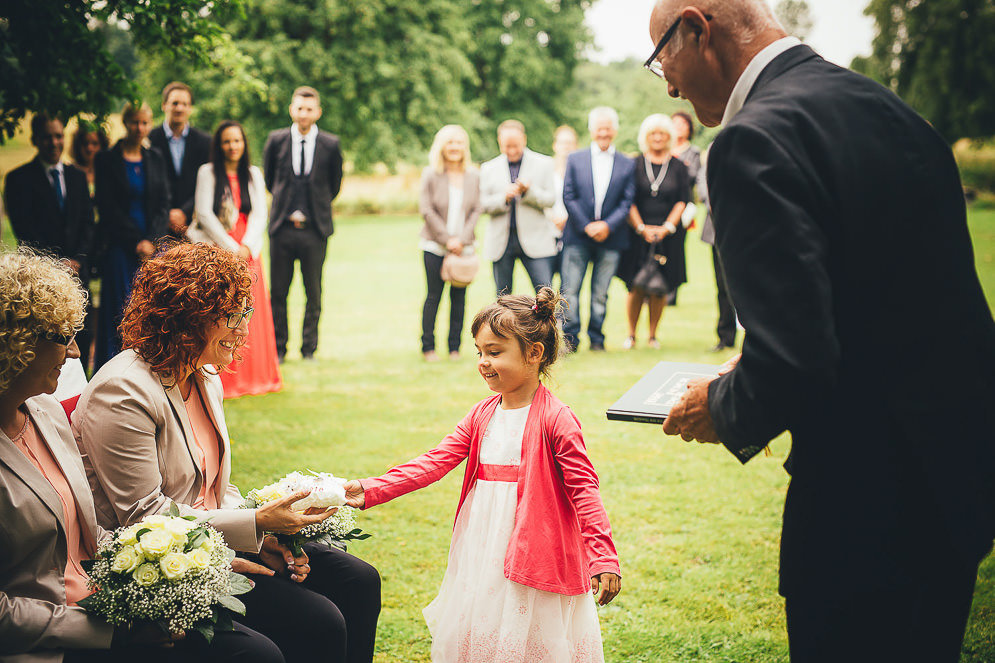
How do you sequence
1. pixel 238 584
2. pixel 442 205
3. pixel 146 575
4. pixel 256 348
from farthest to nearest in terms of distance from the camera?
1. pixel 442 205
2. pixel 256 348
3. pixel 238 584
4. pixel 146 575

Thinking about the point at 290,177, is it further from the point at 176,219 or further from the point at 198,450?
the point at 198,450

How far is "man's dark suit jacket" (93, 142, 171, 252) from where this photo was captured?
7410mm

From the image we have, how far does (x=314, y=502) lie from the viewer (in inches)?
108

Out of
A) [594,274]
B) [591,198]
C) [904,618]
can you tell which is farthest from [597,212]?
[904,618]

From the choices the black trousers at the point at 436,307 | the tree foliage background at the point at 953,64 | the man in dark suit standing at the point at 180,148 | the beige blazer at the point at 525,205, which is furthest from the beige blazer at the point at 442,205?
the tree foliage background at the point at 953,64

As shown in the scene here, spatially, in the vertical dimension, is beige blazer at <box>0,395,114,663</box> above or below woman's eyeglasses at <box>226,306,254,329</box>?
below

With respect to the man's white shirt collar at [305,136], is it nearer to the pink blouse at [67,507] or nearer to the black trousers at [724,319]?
the black trousers at [724,319]

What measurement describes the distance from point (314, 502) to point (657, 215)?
7.86m

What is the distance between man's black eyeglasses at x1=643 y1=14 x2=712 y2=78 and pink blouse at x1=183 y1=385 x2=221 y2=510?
6.26ft

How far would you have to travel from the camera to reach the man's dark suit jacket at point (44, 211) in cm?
716

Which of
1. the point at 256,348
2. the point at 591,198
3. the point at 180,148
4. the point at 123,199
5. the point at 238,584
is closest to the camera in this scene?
the point at 238,584

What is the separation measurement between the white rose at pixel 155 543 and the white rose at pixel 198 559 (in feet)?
0.20

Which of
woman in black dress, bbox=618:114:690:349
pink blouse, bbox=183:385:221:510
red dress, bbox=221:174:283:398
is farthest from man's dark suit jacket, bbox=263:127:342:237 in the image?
pink blouse, bbox=183:385:221:510

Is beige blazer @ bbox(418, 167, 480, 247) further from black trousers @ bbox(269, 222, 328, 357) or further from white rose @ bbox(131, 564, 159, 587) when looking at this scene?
white rose @ bbox(131, 564, 159, 587)
